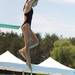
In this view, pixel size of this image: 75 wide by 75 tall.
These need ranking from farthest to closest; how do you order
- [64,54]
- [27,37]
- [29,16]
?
[64,54] → [29,16] → [27,37]

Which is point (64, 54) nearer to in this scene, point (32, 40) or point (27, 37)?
point (32, 40)

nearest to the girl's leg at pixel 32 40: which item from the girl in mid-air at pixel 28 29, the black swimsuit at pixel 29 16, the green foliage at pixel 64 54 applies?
the girl in mid-air at pixel 28 29

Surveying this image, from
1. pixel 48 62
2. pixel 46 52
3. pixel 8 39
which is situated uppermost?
pixel 48 62

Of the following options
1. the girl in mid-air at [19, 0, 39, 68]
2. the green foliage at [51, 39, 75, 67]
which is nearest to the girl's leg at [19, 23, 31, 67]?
the girl in mid-air at [19, 0, 39, 68]

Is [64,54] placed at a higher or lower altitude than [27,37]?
lower

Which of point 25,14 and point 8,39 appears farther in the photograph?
point 8,39

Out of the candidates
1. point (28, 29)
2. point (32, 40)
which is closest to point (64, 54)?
point (32, 40)

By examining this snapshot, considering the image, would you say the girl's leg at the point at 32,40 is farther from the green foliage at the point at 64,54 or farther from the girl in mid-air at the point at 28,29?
the green foliage at the point at 64,54

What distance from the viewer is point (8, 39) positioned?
58.8 meters

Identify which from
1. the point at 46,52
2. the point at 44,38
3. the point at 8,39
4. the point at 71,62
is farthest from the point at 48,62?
the point at 44,38

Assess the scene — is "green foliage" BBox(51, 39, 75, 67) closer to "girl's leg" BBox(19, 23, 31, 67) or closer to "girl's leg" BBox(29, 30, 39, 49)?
"girl's leg" BBox(29, 30, 39, 49)

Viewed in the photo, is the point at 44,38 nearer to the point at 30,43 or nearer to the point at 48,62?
the point at 48,62

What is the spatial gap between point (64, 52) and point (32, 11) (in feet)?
178

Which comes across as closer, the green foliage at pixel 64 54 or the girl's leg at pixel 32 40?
the girl's leg at pixel 32 40
